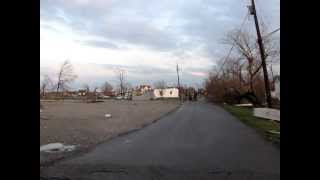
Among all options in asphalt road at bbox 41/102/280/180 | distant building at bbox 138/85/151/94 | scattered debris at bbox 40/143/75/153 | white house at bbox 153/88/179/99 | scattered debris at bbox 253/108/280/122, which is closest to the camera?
asphalt road at bbox 41/102/280/180

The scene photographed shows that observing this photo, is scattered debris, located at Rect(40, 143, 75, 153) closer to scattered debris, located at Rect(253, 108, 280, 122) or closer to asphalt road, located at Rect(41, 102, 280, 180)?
asphalt road, located at Rect(41, 102, 280, 180)

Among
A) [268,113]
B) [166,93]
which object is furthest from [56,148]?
[166,93]

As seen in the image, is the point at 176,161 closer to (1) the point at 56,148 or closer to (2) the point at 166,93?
(1) the point at 56,148

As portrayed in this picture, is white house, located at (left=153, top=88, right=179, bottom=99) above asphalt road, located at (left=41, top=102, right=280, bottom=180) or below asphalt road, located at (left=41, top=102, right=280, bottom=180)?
above

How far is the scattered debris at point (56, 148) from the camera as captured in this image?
14352 mm

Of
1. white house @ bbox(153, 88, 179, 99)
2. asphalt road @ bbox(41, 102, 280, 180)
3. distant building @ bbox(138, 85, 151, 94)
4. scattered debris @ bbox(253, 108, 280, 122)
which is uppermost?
distant building @ bbox(138, 85, 151, 94)

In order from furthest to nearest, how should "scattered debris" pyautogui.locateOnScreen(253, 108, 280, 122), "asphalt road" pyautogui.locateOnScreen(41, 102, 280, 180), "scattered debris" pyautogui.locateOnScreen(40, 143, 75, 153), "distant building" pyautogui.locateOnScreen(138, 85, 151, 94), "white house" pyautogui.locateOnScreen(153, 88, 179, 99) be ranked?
"distant building" pyautogui.locateOnScreen(138, 85, 151, 94) → "white house" pyautogui.locateOnScreen(153, 88, 179, 99) → "scattered debris" pyautogui.locateOnScreen(253, 108, 280, 122) → "scattered debris" pyautogui.locateOnScreen(40, 143, 75, 153) → "asphalt road" pyautogui.locateOnScreen(41, 102, 280, 180)

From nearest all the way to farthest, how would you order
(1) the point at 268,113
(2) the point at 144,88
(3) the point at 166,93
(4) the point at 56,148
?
(4) the point at 56,148, (1) the point at 268,113, (3) the point at 166,93, (2) the point at 144,88

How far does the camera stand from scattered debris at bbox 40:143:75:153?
1435 centimetres

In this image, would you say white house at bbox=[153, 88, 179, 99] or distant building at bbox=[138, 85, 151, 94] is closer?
white house at bbox=[153, 88, 179, 99]

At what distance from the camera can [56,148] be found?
14.8m

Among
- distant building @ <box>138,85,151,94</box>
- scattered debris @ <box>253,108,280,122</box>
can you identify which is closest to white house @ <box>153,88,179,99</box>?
distant building @ <box>138,85,151,94</box>

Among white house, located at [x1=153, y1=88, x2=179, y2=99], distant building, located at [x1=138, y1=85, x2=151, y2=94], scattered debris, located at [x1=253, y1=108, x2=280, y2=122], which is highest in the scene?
distant building, located at [x1=138, y1=85, x2=151, y2=94]
